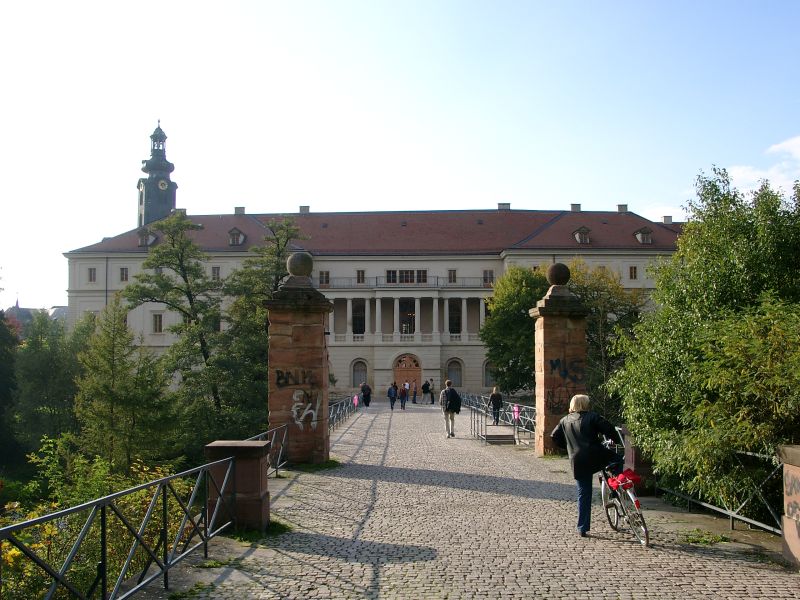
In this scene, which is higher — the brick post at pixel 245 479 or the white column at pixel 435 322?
the white column at pixel 435 322

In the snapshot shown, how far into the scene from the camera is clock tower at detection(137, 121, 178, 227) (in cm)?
7950

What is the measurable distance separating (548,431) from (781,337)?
867cm

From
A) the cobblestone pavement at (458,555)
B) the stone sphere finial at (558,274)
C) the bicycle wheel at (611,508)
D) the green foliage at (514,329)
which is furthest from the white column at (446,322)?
the bicycle wheel at (611,508)

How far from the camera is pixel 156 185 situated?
79.7 m

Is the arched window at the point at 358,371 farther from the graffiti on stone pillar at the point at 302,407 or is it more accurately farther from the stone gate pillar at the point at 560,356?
the graffiti on stone pillar at the point at 302,407

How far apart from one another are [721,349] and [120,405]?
2864cm

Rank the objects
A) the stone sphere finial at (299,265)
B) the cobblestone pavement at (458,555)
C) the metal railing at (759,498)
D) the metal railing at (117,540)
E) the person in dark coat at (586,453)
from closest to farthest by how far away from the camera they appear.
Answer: the metal railing at (117,540) < the cobblestone pavement at (458,555) < the metal railing at (759,498) < the person in dark coat at (586,453) < the stone sphere finial at (299,265)

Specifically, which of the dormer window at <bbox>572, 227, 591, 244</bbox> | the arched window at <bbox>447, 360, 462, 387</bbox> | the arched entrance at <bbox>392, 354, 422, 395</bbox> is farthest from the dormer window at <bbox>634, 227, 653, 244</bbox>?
the arched entrance at <bbox>392, 354, 422, 395</bbox>

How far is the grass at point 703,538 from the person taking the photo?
7875mm

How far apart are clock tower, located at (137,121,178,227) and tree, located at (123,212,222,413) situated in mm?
44257

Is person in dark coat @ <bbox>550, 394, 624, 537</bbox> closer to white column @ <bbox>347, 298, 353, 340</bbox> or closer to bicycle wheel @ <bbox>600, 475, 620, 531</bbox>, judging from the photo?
bicycle wheel @ <bbox>600, 475, 620, 531</bbox>

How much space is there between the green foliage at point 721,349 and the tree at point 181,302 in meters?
26.4

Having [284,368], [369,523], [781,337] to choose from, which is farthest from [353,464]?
[781,337]

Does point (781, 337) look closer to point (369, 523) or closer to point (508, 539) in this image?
point (508, 539)
